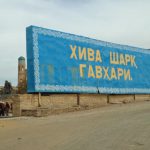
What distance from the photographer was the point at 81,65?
26.6 meters

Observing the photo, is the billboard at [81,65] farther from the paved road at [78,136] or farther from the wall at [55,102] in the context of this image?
the paved road at [78,136]

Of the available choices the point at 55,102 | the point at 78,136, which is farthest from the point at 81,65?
the point at 78,136

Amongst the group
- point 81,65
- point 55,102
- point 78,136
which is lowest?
point 78,136

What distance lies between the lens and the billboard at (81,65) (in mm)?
23859

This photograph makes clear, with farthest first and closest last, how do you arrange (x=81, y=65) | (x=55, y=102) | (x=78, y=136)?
(x=81, y=65) < (x=55, y=102) < (x=78, y=136)

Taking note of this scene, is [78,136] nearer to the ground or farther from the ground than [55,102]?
nearer to the ground

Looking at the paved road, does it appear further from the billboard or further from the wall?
the billboard

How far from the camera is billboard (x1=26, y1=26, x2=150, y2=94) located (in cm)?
2386

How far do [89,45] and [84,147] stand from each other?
1681 centimetres

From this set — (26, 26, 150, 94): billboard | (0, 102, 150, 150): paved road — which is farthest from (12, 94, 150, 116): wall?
(0, 102, 150, 150): paved road

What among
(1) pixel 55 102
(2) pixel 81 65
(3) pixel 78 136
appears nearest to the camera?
(3) pixel 78 136

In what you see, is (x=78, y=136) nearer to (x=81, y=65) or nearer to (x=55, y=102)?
(x=55, y=102)

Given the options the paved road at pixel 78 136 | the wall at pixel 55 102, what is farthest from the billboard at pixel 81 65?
the paved road at pixel 78 136

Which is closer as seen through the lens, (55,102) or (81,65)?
(55,102)
